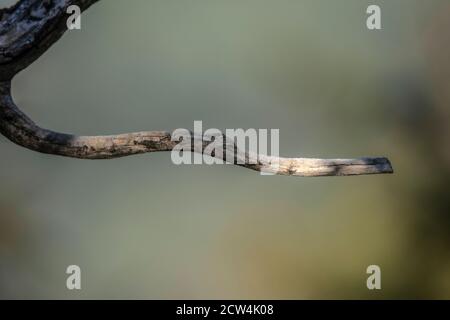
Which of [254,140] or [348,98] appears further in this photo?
[348,98]

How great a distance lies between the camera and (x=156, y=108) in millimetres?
2664

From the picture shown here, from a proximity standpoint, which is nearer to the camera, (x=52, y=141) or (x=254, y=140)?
(x=52, y=141)

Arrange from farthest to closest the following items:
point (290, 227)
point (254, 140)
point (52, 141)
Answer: point (290, 227) < point (254, 140) < point (52, 141)

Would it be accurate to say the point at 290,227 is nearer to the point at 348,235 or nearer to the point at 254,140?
the point at 348,235

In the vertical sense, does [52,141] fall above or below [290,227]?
above

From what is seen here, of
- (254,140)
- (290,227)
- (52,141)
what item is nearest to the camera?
(52,141)

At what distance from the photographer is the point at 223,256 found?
2.69 m

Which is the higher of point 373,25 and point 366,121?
point 373,25

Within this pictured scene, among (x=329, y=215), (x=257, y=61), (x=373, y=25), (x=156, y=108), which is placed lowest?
(x=329, y=215)
